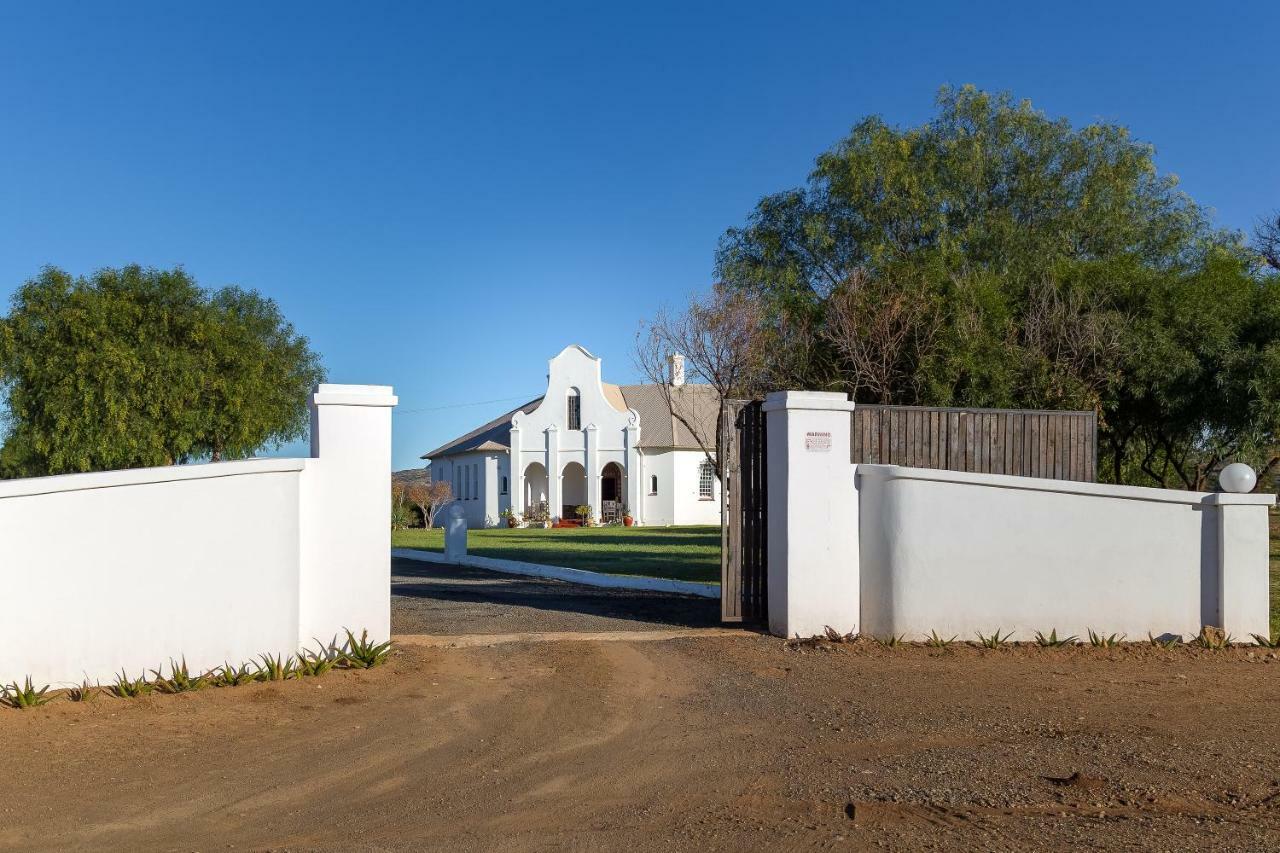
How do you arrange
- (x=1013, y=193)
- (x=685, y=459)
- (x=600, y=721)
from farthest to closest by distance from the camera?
(x=685, y=459) < (x=1013, y=193) < (x=600, y=721)

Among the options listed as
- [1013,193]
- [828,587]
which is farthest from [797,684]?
[1013,193]

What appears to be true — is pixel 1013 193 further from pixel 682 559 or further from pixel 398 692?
pixel 398 692

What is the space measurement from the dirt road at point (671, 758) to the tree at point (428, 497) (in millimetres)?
42152

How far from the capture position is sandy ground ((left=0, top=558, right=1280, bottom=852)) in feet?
17.0

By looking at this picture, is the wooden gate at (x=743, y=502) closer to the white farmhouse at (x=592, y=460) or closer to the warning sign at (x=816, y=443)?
the warning sign at (x=816, y=443)

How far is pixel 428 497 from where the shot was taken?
51406mm

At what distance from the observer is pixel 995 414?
12523 mm

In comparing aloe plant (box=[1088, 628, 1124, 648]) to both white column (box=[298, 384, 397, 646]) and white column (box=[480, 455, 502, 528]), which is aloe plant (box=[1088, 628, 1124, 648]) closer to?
white column (box=[298, 384, 397, 646])

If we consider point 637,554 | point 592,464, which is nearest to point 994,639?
point 637,554

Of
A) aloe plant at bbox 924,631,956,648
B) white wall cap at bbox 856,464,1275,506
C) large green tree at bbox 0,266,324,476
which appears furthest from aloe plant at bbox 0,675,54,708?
large green tree at bbox 0,266,324,476

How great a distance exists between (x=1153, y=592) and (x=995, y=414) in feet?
9.48

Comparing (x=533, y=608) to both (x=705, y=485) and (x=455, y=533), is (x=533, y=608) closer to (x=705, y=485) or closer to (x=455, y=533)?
(x=455, y=533)

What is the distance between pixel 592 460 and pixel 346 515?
136ft

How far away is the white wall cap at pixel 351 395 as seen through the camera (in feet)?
29.8
